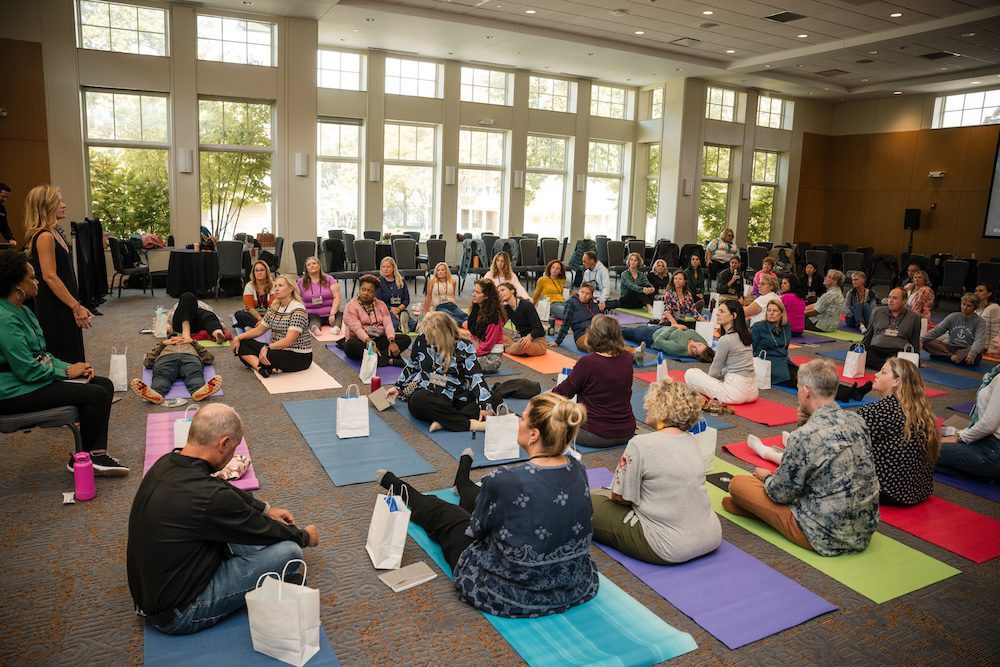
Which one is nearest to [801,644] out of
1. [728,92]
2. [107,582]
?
[107,582]

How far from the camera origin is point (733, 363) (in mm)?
6215

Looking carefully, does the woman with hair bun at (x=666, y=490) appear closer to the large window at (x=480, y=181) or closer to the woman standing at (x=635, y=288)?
the woman standing at (x=635, y=288)

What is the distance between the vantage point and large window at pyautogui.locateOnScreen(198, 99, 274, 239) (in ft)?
43.4

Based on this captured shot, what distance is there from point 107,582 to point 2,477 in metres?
1.64

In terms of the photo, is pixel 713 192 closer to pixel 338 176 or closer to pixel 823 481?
pixel 338 176

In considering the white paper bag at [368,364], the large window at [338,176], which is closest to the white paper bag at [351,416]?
the white paper bag at [368,364]

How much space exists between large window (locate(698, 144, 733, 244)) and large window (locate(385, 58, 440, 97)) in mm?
7529

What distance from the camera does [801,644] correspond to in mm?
2896

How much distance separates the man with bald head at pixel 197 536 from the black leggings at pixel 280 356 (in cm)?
404

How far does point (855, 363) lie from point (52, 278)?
280 inches

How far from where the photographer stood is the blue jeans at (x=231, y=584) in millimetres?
2697

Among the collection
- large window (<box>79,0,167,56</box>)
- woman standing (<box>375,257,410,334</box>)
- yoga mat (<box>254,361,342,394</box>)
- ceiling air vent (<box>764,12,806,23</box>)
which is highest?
ceiling air vent (<box>764,12,806,23</box>)

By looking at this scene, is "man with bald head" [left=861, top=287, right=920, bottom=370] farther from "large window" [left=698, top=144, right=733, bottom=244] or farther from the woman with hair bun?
"large window" [left=698, top=144, right=733, bottom=244]

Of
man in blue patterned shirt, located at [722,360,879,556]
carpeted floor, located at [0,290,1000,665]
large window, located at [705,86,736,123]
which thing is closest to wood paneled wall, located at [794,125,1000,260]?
large window, located at [705,86,736,123]
